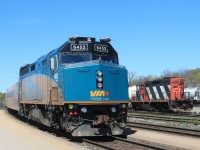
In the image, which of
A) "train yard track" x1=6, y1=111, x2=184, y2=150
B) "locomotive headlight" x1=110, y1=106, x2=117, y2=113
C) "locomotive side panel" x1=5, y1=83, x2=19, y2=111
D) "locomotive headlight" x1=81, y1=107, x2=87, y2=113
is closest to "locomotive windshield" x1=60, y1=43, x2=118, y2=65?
"locomotive headlight" x1=81, y1=107, x2=87, y2=113

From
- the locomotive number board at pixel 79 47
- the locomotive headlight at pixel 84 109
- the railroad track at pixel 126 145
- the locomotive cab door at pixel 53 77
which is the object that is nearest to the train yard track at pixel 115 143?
the railroad track at pixel 126 145

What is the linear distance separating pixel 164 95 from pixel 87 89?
2607cm

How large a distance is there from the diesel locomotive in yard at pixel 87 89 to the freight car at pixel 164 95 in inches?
908

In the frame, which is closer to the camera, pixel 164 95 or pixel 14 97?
pixel 14 97

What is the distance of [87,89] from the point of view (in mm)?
13883

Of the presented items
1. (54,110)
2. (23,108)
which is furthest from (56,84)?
(23,108)

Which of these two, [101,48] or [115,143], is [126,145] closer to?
[115,143]

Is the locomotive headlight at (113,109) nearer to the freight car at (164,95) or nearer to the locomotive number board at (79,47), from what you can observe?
the locomotive number board at (79,47)

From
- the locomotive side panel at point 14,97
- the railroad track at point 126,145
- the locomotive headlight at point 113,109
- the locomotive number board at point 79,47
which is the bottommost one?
the railroad track at point 126,145

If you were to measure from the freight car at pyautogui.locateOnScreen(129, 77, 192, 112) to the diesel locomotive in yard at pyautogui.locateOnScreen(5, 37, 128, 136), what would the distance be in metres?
23.1

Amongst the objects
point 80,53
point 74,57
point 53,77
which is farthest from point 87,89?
point 53,77

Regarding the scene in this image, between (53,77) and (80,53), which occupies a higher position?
(80,53)

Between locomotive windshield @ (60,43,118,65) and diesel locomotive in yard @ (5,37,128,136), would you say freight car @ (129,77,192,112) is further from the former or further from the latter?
locomotive windshield @ (60,43,118,65)

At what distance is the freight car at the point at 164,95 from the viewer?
37.3 metres
